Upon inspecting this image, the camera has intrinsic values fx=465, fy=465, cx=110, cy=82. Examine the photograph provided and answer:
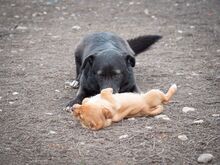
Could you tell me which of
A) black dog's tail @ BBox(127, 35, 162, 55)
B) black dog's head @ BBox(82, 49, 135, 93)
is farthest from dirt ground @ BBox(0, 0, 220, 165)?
black dog's head @ BBox(82, 49, 135, 93)

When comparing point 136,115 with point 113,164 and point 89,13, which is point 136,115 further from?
point 89,13

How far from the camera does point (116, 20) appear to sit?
10875 millimetres

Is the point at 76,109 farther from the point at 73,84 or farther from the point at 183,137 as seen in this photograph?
the point at 73,84

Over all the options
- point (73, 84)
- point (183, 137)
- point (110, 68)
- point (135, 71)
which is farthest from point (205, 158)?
point (135, 71)

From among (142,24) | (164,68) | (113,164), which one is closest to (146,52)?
(164,68)

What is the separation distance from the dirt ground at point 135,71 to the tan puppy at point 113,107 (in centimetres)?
10

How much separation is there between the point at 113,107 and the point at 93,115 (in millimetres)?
259

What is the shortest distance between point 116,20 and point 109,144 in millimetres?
6660

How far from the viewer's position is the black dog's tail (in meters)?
7.67

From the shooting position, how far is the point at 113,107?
4.95 meters

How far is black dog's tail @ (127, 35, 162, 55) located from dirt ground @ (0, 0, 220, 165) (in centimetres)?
24

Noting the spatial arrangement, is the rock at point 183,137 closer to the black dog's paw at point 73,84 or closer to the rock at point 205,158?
the rock at point 205,158

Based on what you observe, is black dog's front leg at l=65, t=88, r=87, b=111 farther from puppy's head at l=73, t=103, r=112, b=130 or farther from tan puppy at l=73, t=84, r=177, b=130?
puppy's head at l=73, t=103, r=112, b=130

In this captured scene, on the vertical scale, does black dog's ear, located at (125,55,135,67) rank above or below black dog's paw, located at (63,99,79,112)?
above
